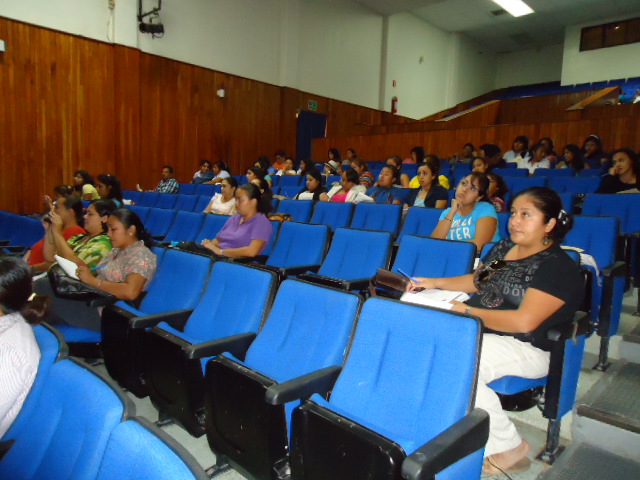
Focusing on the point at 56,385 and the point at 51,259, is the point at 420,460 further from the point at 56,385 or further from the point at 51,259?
the point at 51,259

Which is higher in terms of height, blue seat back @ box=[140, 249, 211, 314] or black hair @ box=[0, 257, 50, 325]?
black hair @ box=[0, 257, 50, 325]

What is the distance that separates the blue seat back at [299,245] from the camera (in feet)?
10.0

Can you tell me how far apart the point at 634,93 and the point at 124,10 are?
11.3 meters

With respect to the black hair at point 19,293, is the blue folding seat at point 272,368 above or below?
below

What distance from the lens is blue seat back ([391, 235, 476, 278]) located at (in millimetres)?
2232

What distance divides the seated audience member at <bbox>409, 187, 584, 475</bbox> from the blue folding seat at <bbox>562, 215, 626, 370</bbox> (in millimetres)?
620

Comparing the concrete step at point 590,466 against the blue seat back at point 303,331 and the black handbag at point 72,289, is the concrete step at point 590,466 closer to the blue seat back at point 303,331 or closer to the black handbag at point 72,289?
the blue seat back at point 303,331

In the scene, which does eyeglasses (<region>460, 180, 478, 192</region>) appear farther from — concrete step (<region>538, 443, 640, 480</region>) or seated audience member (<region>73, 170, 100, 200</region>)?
seated audience member (<region>73, 170, 100, 200</region>)

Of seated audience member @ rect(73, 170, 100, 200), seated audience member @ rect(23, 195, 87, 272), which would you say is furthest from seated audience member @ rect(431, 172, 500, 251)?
seated audience member @ rect(73, 170, 100, 200)

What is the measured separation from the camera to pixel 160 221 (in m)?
4.29

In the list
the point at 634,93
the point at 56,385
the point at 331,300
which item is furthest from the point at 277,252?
the point at 634,93

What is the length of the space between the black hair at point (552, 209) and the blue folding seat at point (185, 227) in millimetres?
2946

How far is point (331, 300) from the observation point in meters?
1.53


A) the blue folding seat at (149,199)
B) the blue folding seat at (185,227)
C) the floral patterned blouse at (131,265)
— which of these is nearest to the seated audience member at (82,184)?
the blue folding seat at (149,199)
